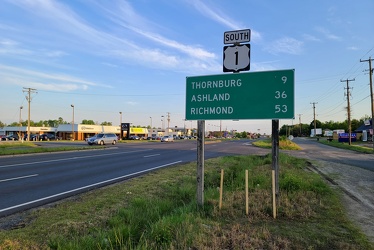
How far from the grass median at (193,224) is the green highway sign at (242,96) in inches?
74.2

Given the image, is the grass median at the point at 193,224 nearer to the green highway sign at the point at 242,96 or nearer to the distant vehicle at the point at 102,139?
the green highway sign at the point at 242,96

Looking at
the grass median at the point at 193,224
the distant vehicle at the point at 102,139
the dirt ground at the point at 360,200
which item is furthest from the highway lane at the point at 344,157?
the distant vehicle at the point at 102,139

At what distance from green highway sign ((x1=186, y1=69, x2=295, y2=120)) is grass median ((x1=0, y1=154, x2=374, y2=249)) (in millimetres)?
1885

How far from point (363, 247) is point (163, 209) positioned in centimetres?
364

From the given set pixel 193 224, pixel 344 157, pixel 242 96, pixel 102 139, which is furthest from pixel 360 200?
pixel 102 139

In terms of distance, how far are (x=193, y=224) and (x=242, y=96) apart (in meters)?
2.84

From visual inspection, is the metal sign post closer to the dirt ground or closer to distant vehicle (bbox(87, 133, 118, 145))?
the dirt ground

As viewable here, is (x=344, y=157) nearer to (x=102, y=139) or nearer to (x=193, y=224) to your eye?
(x=193, y=224)

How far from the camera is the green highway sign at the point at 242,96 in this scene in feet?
19.4

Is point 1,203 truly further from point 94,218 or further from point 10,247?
point 10,247

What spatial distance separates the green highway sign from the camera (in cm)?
591

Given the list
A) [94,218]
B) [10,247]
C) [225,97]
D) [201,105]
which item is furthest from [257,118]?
Answer: [10,247]

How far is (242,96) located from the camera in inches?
247

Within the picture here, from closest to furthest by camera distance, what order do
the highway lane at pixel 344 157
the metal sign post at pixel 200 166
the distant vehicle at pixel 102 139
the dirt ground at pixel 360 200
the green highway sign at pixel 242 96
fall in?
the dirt ground at pixel 360 200 → the green highway sign at pixel 242 96 → the metal sign post at pixel 200 166 → the highway lane at pixel 344 157 → the distant vehicle at pixel 102 139
